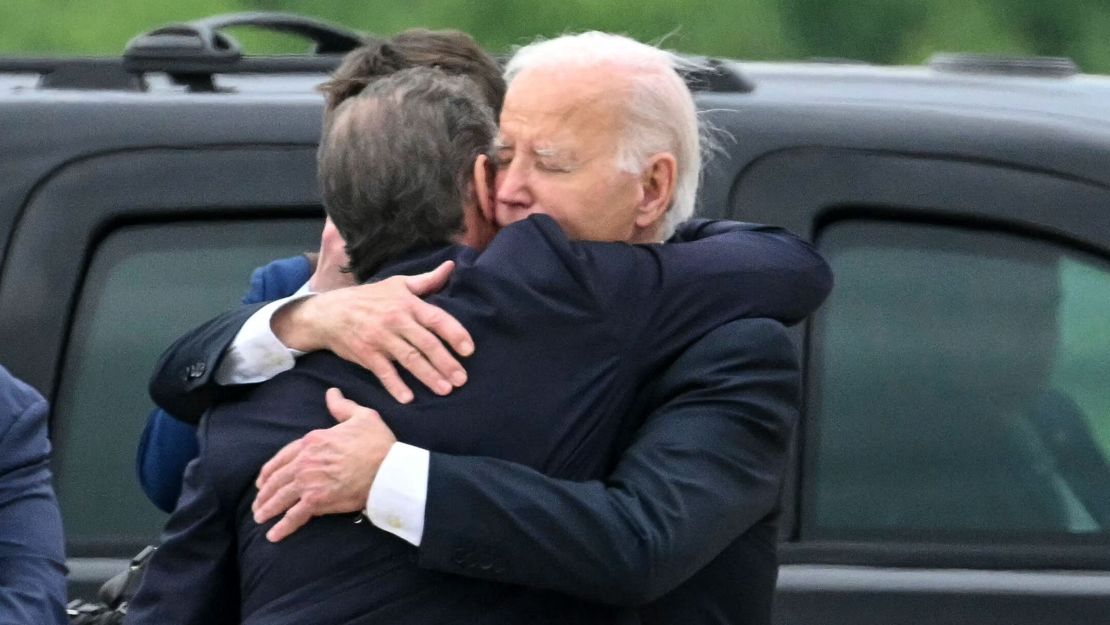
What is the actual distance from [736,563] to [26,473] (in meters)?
0.89

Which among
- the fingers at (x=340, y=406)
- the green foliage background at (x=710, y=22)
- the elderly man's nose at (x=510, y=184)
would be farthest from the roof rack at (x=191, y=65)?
the green foliage background at (x=710, y=22)

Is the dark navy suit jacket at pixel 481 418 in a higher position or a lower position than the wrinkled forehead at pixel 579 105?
lower

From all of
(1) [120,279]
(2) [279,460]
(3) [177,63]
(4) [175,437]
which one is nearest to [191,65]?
(3) [177,63]

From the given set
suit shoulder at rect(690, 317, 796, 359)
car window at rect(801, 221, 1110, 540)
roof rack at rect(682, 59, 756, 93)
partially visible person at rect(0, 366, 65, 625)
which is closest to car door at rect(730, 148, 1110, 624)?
car window at rect(801, 221, 1110, 540)

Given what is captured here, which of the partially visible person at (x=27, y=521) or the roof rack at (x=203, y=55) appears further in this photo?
the roof rack at (x=203, y=55)

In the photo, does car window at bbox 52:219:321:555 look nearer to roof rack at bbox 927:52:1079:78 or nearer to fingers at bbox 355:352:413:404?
fingers at bbox 355:352:413:404

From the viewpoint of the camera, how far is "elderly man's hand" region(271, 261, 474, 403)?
1957 millimetres

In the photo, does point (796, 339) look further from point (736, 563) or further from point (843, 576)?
point (736, 563)

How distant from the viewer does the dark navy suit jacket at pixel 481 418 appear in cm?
196

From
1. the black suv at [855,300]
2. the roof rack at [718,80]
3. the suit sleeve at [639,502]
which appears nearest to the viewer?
the suit sleeve at [639,502]

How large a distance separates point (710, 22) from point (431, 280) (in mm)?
5760

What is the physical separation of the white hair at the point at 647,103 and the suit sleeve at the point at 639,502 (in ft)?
0.73

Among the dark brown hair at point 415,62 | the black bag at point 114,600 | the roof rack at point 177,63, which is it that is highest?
the dark brown hair at point 415,62

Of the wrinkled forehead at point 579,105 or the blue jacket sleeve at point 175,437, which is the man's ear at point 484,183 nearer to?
the wrinkled forehead at point 579,105
